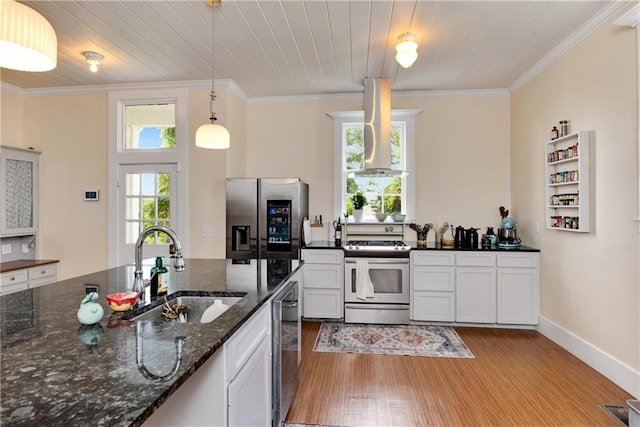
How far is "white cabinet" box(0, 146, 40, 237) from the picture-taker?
376cm

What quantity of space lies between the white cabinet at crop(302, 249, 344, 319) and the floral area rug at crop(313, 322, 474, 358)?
0.17 m

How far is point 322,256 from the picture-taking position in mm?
4027

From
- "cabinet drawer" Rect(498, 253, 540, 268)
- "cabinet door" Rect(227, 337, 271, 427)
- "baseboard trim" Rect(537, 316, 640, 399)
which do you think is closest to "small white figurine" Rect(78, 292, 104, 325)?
"cabinet door" Rect(227, 337, 271, 427)

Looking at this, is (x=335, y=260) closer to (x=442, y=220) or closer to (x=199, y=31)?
(x=442, y=220)

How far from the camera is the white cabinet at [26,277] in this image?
3.40 metres

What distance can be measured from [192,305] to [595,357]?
3.08 meters

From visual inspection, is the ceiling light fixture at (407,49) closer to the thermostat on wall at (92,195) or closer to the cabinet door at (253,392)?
the cabinet door at (253,392)

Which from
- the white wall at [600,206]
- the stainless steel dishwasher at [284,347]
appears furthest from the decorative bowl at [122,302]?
the white wall at [600,206]

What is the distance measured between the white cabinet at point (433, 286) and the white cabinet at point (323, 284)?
0.81 m

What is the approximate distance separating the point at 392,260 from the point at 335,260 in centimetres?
64

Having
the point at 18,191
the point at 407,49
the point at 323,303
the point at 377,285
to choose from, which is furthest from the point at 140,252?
the point at 18,191

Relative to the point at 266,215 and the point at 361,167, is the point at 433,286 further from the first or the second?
the point at 266,215

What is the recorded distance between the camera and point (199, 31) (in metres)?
2.92

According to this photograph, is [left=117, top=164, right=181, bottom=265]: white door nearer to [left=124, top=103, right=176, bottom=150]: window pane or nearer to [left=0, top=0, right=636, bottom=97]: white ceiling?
[left=124, top=103, right=176, bottom=150]: window pane
